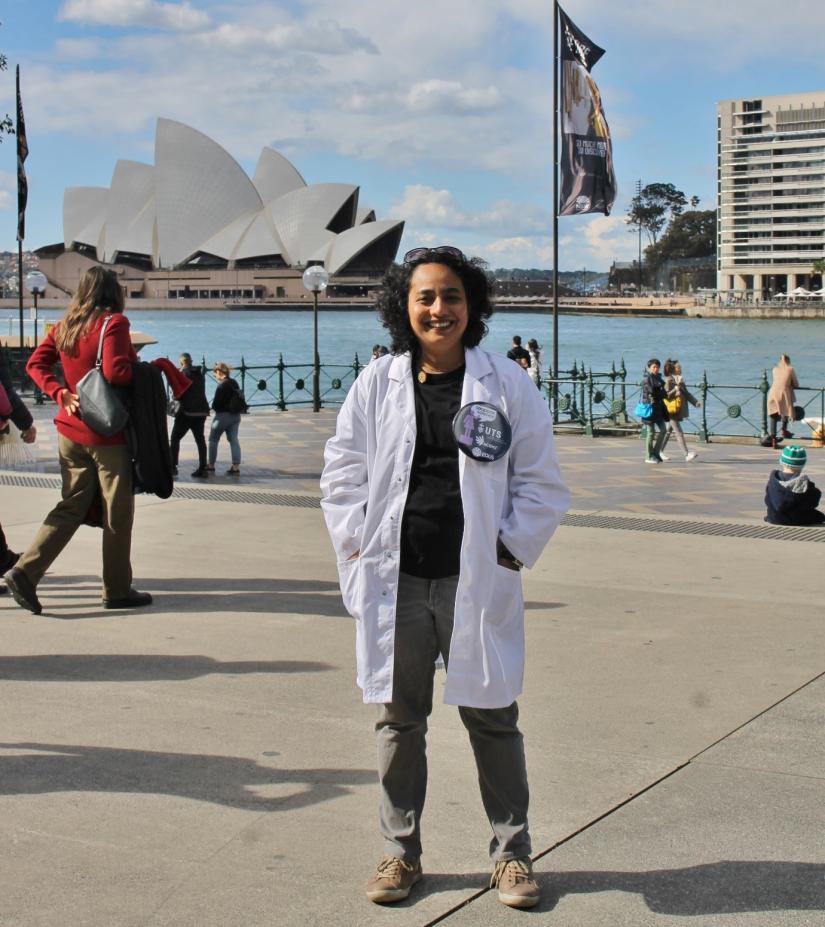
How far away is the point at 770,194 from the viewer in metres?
159

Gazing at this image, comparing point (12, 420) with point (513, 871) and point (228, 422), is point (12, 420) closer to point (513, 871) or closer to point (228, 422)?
point (513, 871)

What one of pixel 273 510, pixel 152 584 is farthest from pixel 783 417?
pixel 152 584

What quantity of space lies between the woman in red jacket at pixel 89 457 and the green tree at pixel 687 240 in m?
182

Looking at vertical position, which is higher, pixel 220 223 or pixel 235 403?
pixel 220 223

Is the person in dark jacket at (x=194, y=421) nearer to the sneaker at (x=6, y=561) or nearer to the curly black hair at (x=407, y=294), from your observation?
the sneaker at (x=6, y=561)

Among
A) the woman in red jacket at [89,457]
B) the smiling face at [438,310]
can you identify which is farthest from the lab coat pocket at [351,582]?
the woman in red jacket at [89,457]

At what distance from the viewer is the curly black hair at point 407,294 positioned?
128 inches

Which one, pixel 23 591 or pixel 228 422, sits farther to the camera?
pixel 228 422

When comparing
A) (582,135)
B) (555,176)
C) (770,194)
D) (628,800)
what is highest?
(770,194)

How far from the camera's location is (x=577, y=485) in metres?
12.0

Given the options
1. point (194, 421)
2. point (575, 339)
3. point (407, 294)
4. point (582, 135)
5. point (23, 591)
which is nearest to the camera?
point (407, 294)

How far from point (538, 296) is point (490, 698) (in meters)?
158

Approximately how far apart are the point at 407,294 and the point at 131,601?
3491 millimetres

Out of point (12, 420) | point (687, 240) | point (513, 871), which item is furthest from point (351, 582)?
point (687, 240)
